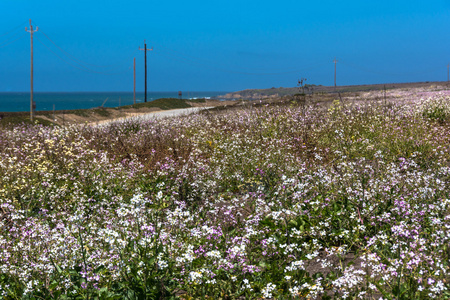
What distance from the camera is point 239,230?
522 centimetres

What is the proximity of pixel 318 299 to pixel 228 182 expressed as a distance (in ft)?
14.7

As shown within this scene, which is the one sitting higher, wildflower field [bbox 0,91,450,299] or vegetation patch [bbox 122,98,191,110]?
vegetation patch [bbox 122,98,191,110]

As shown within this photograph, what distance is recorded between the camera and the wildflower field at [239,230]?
3.48m

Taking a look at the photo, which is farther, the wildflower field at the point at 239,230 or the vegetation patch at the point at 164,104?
the vegetation patch at the point at 164,104

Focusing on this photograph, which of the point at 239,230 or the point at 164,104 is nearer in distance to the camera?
the point at 239,230

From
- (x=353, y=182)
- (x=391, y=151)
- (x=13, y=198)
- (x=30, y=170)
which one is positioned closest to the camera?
(x=353, y=182)

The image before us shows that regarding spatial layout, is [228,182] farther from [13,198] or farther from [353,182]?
[13,198]

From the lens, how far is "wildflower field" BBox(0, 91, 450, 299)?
3477 mm

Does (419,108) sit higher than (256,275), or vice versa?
(419,108)

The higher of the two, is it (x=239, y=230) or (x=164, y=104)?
(x=164, y=104)

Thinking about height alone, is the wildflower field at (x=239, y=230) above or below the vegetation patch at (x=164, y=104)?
below

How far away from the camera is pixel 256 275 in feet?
13.0

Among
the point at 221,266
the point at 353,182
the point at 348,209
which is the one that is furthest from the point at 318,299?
the point at 353,182

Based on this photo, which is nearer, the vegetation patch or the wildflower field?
the wildflower field
